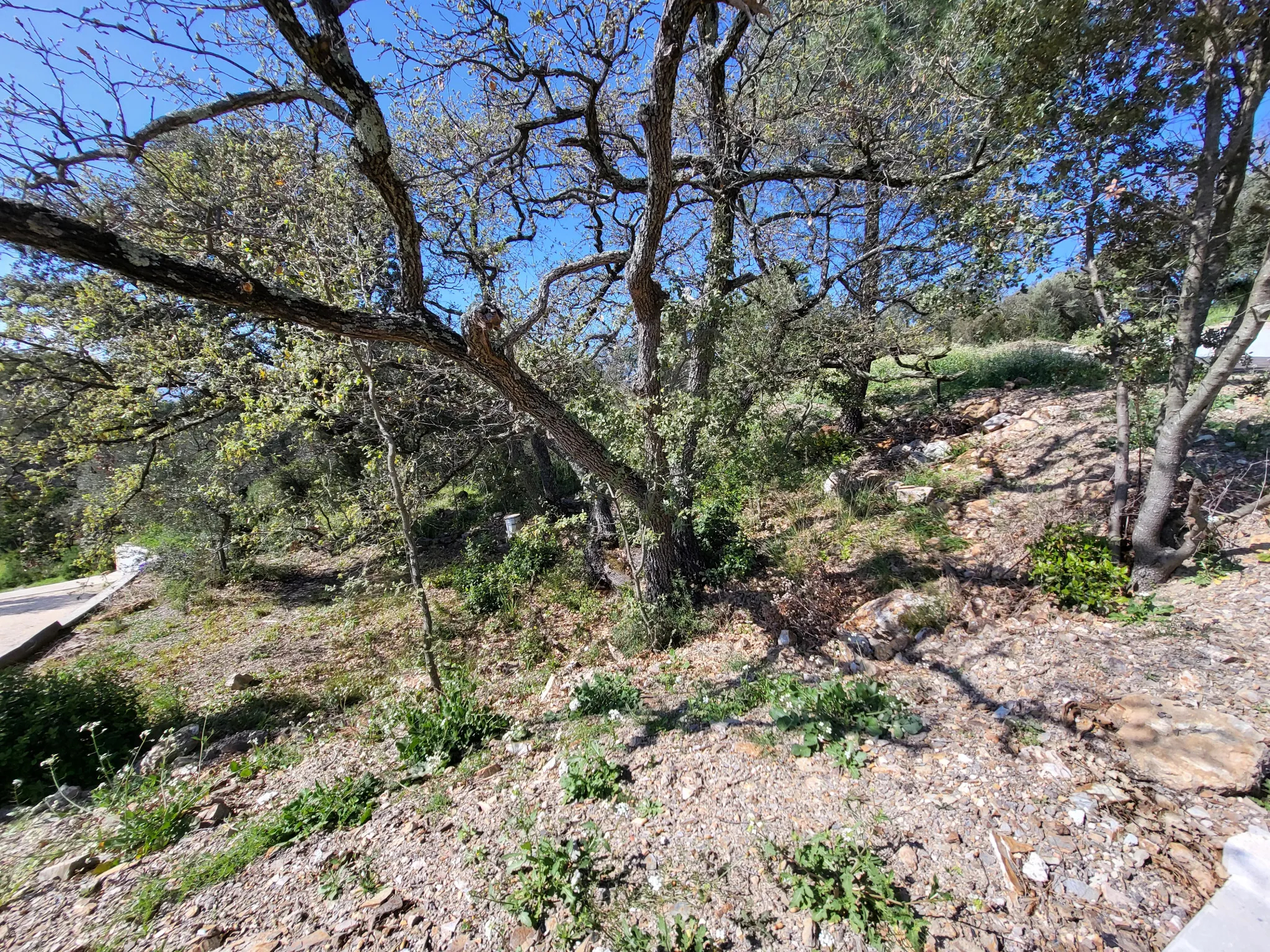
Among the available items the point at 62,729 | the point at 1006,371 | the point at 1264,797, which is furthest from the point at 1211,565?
the point at 62,729

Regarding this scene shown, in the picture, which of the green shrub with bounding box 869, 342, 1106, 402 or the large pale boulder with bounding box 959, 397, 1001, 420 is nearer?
the large pale boulder with bounding box 959, 397, 1001, 420

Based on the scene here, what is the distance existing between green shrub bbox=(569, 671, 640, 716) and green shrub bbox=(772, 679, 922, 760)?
3.83 feet

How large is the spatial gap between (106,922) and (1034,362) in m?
13.1

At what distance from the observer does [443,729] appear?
3.68m

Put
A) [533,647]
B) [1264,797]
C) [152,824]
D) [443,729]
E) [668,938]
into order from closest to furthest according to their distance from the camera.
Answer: [668,938] → [1264,797] → [152,824] → [443,729] → [533,647]

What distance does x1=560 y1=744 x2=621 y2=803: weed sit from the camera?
2.87m

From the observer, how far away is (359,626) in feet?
22.9

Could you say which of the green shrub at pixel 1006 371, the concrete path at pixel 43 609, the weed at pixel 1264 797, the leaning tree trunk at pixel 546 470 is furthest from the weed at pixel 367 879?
the green shrub at pixel 1006 371

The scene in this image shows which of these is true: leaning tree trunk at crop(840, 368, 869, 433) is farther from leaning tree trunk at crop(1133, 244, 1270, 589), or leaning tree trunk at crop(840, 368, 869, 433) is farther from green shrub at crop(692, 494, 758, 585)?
leaning tree trunk at crop(1133, 244, 1270, 589)

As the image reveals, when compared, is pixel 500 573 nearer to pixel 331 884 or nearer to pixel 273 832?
pixel 273 832

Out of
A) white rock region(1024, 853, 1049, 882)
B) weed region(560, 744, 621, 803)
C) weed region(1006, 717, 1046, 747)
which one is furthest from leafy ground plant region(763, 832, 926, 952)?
weed region(1006, 717, 1046, 747)

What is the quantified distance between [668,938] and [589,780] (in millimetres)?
1051

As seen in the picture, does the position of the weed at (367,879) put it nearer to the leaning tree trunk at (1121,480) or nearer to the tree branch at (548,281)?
the tree branch at (548,281)

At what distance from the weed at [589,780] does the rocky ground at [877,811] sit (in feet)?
0.37
